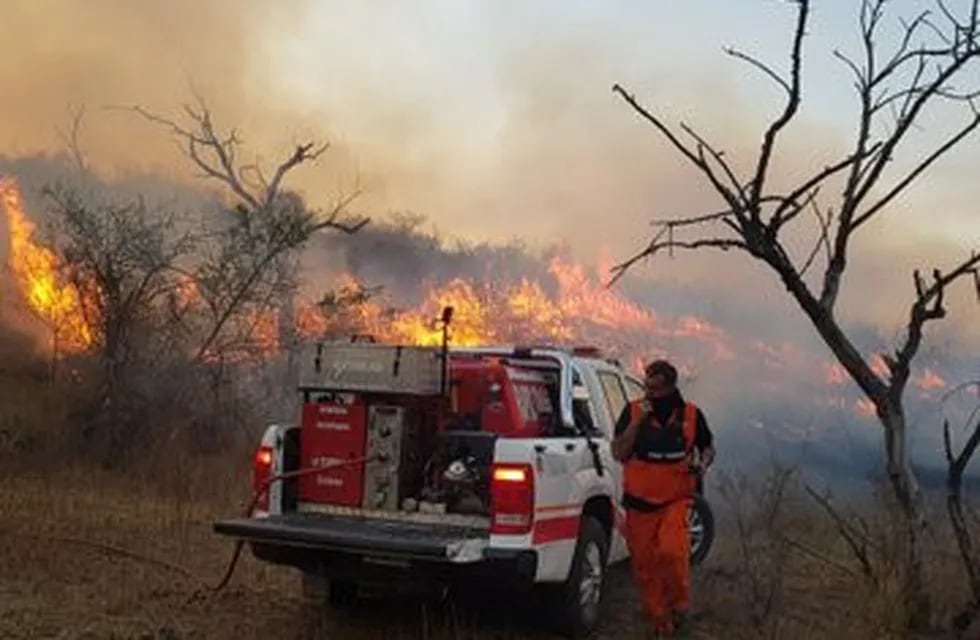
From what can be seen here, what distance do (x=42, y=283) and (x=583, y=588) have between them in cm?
1762

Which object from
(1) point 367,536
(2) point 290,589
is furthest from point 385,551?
(2) point 290,589

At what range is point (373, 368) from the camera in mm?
7500

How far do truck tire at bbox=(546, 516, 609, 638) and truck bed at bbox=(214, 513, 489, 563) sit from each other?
0.67m

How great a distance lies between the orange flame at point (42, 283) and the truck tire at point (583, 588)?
13.2m

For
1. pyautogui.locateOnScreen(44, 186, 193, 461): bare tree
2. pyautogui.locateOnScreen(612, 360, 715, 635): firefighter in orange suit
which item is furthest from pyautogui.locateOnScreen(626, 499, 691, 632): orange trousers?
pyautogui.locateOnScreen(44, 186, 193, 461): bare tree

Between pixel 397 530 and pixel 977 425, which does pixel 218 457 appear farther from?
pixel 977 425

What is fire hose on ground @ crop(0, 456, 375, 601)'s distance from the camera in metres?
7.66

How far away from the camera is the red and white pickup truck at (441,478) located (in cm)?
684

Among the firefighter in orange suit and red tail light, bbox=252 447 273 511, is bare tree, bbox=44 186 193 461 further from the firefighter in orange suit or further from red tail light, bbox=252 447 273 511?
the firefighter in orange suit

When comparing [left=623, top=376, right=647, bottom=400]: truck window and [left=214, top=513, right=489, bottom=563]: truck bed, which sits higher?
[left=623, top=376, right=647, bottom=400]: truck window

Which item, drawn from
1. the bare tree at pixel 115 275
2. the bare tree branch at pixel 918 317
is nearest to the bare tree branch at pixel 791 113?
the bare tree branch at pixel 918 317

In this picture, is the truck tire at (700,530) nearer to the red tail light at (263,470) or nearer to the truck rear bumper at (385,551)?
the truck rear bumper at (385,551)

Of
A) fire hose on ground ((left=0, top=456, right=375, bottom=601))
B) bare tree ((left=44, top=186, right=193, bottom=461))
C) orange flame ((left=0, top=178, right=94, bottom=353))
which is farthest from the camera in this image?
orange flame ((left=0, top=178, right=94, bottom=353))

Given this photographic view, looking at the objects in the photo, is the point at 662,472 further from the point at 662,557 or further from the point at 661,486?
the point at 662,557
